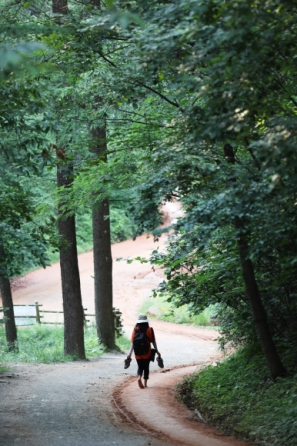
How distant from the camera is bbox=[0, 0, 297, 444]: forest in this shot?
21.0 ft

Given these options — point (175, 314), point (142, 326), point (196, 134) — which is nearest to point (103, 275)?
point (142, 326)

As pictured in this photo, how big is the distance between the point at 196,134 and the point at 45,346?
1901 cm

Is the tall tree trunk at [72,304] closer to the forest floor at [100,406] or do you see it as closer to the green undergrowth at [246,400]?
the forest floor at [100,406]

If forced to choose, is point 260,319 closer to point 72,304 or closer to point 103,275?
Result: point 72,304

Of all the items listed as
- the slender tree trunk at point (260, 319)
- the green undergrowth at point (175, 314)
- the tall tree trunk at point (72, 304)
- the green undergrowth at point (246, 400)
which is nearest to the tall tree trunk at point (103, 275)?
the tall tree trunk at point (72, 304)

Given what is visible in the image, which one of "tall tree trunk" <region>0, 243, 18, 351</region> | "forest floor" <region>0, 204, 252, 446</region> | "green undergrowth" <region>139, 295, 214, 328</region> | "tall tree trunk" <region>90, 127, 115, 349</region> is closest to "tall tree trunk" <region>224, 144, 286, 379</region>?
"forest floor" <region>0, 204, 252, 446</region>

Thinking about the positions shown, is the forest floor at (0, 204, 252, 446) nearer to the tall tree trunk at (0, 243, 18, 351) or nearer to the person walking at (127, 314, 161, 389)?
the person walking at (127, 314, 161, 389)

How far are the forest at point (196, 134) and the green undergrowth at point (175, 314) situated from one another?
18982 mm

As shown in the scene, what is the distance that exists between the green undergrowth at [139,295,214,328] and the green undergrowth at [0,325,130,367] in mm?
6419

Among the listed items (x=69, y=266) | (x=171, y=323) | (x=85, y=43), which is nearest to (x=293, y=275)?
(x=85, y=43)

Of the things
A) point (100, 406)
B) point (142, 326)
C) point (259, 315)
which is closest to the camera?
point (259, 315)

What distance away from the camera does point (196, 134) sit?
6867 millimetres

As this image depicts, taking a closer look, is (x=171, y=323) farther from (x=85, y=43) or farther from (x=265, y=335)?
(x=85, y=43)

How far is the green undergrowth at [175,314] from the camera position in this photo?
33375 millimetres
